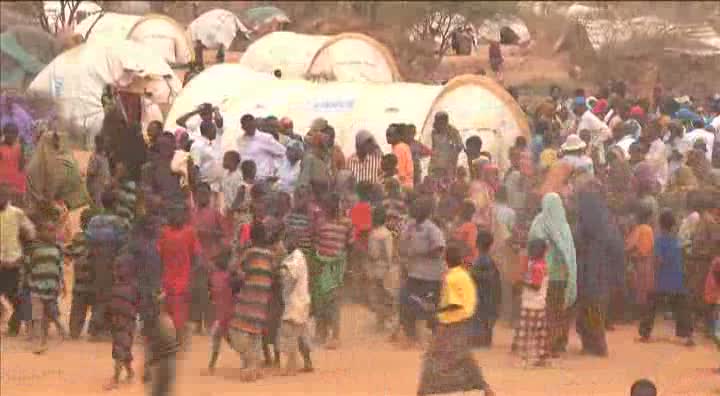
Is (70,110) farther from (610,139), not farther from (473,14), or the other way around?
(610,139)

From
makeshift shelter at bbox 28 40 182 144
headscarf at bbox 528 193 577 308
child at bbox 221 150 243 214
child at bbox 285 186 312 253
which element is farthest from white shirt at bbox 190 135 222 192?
makeshift shelter at bbox 28 40 182 144

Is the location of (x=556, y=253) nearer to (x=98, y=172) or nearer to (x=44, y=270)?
(x=44, y=270)

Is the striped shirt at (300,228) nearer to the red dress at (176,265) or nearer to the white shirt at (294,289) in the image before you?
the white shirt at (294,289)

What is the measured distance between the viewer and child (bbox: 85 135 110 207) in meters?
12.2

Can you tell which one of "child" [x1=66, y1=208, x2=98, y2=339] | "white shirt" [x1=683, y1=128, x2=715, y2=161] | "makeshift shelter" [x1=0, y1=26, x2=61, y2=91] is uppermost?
"makeshift shelter" [x1=0, y1=26, x2=61, y2=91]

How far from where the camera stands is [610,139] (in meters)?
14.3

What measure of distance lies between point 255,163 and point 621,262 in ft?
11.5

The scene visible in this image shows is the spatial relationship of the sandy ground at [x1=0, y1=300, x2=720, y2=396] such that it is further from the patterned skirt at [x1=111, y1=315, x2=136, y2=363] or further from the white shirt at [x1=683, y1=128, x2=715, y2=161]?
the white shirt at [x1=683, y1=128, x2=715, y2=161]

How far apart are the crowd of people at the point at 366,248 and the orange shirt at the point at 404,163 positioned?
0.02 meters

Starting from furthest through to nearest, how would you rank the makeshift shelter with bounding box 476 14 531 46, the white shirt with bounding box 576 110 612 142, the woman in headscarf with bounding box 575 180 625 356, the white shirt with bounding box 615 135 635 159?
the makeshift shelter with bounding box 476 14 531 46
the white shirt with bounding box 576 110 612 142
the white shirt with bounding box 615 135 635 159
the woman in headscarf with bounding box 575 180 625 356

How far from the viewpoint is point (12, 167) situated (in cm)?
1262

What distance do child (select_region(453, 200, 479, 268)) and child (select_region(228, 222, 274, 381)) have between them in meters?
1.62

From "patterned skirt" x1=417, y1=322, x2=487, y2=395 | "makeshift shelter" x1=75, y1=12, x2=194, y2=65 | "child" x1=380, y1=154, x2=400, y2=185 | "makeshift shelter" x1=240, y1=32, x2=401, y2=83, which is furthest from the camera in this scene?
"makeshift shelter" x1=75, y1=12, x2=194, y2=65

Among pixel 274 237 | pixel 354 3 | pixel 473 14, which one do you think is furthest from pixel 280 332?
pixel 354 3
